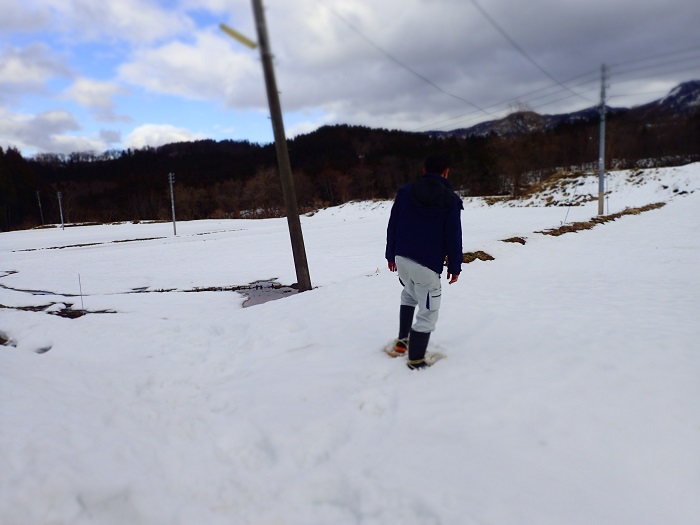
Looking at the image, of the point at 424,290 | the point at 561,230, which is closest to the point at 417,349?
the point at 424,290

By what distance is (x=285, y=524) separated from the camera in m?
2.37

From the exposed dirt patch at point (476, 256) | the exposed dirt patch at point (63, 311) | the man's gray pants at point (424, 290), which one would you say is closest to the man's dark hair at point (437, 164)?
the man's gray pants at point (424, 290)

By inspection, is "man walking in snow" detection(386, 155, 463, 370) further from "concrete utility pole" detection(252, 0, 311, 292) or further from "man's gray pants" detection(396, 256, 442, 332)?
"concrete utility pole" detection(252, 0, 311, 292)

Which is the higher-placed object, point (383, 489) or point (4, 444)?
point (4, 444)

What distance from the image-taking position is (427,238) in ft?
12.2

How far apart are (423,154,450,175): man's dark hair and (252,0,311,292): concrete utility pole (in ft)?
16.0

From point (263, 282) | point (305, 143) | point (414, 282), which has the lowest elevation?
point (263, 282)

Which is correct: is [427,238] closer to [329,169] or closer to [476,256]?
[476,256]

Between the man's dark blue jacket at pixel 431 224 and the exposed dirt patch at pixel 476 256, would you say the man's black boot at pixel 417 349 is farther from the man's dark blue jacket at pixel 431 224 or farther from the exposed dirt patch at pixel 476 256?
the exposed dirt patch at pixel 476 256

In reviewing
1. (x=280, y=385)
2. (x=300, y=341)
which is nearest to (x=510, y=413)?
(x=280, y=385)

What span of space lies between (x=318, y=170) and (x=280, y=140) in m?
93.7

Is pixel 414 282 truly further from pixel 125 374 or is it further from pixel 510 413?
pixel 125 374

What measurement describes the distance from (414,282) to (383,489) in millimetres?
1943

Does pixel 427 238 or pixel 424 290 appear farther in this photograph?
pixel 424 290
